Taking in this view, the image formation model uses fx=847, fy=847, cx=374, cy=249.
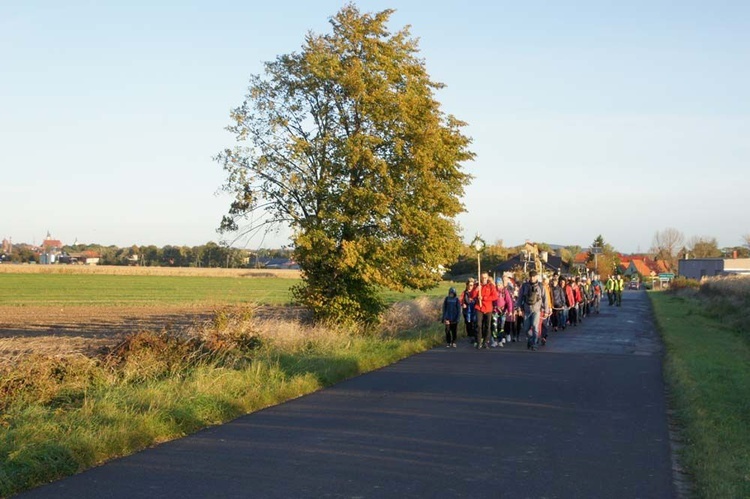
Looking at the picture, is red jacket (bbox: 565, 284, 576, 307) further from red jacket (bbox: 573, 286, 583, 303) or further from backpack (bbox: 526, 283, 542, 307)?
backpack (bbox: 526, 283, 542, 307)

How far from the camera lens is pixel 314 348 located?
1684 centimetres

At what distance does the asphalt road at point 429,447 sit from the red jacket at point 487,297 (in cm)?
588

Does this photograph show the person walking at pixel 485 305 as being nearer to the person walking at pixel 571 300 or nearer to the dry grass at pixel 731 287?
the person walking at pixel 571 300

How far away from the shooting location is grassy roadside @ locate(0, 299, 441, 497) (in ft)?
26.3

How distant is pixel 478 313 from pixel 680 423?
10212mm

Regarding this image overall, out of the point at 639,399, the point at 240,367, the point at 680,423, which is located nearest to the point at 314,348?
the point at 240,367

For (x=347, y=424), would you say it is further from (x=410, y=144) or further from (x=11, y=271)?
(x=11, y=271)

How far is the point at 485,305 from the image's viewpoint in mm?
20688

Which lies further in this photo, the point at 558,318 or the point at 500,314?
the point at 558,318

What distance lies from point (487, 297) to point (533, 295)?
114 cm

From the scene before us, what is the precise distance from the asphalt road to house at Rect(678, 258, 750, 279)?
73.8 meters

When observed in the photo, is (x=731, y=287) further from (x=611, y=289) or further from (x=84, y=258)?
(x=84, y=258)

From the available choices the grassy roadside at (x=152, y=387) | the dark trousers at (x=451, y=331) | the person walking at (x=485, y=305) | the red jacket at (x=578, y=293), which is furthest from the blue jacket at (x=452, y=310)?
the red jacket at (x=578, y=293)

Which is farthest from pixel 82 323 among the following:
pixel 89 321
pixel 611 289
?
pixel 611 289
